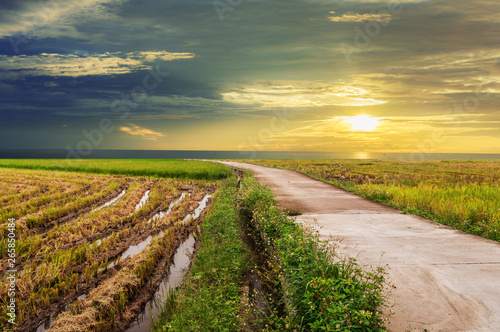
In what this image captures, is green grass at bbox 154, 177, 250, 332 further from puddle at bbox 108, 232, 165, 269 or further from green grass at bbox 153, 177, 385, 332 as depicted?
puddle at bbox 108, 232, 165, 269

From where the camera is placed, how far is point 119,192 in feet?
56.2

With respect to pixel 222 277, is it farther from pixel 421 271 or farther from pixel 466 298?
pixel 466 298

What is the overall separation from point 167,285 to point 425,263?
4937 mm

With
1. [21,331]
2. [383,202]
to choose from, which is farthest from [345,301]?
[383,202]

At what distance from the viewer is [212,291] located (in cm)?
489

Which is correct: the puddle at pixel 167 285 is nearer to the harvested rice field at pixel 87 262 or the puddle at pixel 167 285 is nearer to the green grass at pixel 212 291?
the harvested rice field at pixel 87 262

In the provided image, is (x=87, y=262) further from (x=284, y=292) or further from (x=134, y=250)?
(x=284, y=292)

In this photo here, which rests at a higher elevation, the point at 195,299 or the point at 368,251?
the point at 368,251

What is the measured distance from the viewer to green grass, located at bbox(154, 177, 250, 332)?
4062mm

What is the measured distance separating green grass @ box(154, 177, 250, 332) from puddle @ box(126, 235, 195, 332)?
0.92 ft

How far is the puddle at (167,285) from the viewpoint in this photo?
4.57 metres

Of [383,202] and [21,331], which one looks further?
[383,202]

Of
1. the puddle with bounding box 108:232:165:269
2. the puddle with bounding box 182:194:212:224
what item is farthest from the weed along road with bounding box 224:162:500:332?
the puddle with bounding box 182:194:212:224

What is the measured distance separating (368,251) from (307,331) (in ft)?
8.51
